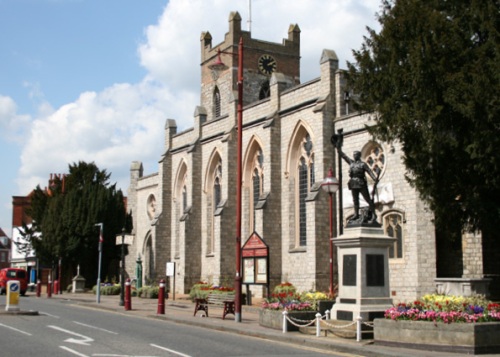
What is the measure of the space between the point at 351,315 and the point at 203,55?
4771 cm

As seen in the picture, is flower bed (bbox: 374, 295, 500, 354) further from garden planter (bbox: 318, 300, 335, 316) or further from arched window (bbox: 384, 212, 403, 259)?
arched window (bbox: 384, 212, 403, 259)

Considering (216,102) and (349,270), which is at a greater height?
(216,102)

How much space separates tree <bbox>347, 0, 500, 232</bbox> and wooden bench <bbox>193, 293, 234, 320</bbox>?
25.0ft

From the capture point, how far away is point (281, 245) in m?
35.2

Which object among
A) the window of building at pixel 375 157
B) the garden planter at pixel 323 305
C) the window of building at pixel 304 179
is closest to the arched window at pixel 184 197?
the window of building at pixel 304 179

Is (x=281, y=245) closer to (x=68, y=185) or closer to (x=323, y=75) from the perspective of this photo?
(x=323, y=75)

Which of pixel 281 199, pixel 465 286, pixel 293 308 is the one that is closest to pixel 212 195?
pixel 281 199

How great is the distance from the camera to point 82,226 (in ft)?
166

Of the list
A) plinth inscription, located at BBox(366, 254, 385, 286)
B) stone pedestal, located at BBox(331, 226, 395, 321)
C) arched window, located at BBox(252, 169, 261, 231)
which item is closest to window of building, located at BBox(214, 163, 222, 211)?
arched window, located at BBox(252, 169, 261, 231)

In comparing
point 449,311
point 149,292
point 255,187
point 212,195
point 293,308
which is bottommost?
point 149,292

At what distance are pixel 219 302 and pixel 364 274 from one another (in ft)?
33.4

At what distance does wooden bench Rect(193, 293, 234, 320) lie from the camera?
23.3 meters

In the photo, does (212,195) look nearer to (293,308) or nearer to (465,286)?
(465,286)

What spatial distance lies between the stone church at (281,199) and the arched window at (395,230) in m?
0.04
